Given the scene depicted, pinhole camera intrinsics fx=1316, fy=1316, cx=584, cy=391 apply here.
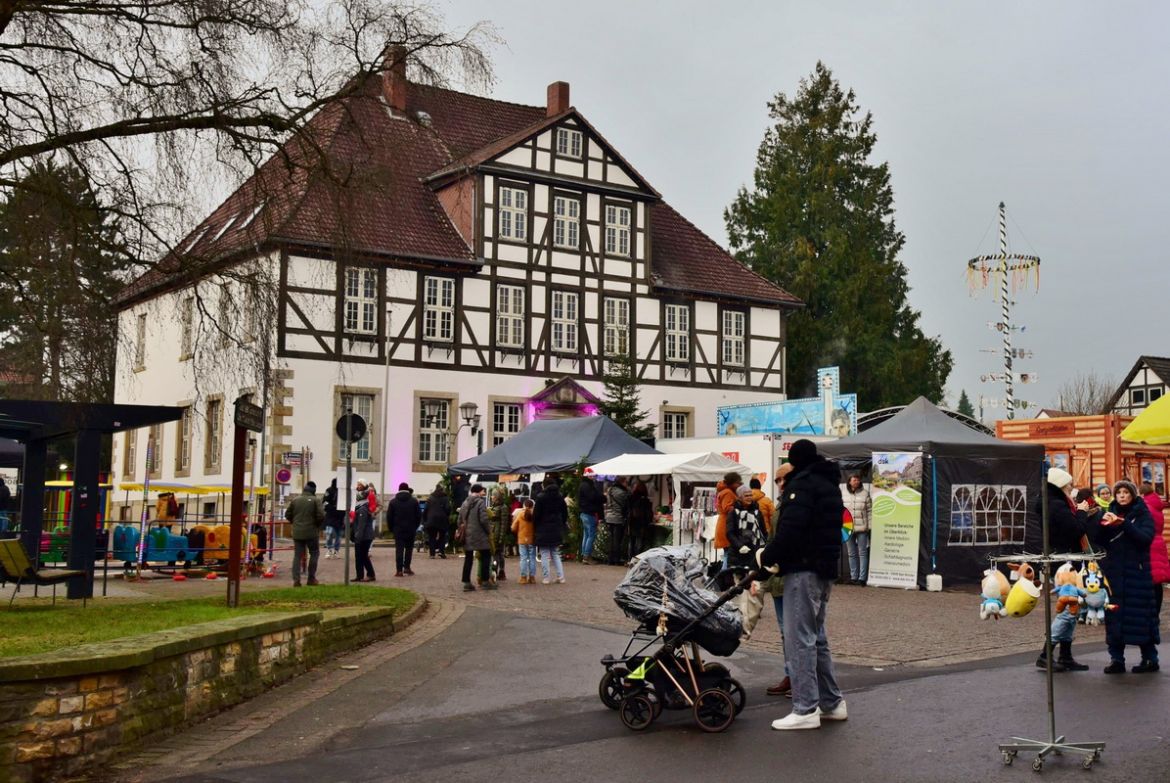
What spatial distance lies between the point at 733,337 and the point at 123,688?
39.2 metres

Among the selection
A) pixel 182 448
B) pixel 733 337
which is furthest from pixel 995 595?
pixel 733 337

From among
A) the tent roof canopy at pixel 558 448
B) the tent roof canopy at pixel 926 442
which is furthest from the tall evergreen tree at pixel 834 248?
the tent roof canopy at pixel 926 442

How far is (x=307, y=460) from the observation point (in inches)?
1432

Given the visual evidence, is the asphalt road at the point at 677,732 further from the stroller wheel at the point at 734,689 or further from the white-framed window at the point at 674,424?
the white-framed window at the point at 674,424

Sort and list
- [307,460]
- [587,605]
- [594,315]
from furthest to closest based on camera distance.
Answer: [594,315] → [307,460] → [587,605]

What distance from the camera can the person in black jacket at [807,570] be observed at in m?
8.72

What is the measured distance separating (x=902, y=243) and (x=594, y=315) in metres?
23.9

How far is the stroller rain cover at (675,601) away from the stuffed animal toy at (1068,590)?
3.57 meters

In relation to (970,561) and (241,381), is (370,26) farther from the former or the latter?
(970,561)

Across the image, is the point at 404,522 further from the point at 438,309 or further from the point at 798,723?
the point at 438,309

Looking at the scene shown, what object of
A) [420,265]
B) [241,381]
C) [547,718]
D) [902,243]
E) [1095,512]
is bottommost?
[547,718]

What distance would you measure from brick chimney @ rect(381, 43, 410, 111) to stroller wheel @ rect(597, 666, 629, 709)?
6.69m

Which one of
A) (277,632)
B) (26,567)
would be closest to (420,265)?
(26,567)

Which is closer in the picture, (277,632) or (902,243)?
(277,632)
